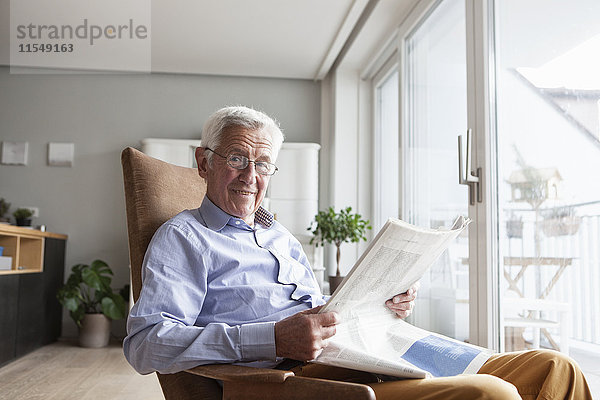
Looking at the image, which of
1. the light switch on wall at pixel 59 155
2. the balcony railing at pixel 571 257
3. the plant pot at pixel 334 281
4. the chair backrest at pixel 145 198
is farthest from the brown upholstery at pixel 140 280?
the light switch on wall at pixel 59 155

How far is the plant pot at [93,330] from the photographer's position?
439 cm

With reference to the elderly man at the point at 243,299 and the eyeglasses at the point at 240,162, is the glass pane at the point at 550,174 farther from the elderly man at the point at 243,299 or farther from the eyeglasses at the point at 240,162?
the eyeglasses at the point at 240,162

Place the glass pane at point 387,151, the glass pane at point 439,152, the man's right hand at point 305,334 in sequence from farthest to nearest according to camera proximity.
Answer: the glass pane at point 387,151, the glass pane at point 439,152, the man's right hand at point 305,334

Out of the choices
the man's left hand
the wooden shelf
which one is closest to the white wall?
the wooden shelf

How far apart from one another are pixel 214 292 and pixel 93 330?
344 cm

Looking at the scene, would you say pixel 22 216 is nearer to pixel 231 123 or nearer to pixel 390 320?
pixel 231 123

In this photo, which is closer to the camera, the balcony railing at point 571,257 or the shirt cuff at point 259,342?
the shirt cuff at point 259,342

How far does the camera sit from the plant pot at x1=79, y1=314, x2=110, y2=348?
439 centimetres

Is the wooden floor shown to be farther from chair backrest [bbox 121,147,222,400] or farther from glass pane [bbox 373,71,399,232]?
glass pane [bbox 373,71,399,232]

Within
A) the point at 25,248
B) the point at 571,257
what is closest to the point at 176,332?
the point at 571,257

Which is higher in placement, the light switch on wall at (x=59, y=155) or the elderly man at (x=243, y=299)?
the light switch on wall at (x=59, y=155)

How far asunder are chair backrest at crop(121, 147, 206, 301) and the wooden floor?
64.9 inches

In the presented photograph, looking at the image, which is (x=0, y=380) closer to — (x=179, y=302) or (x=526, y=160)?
(x=179, y=302)

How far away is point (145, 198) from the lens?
1546 millimetres
